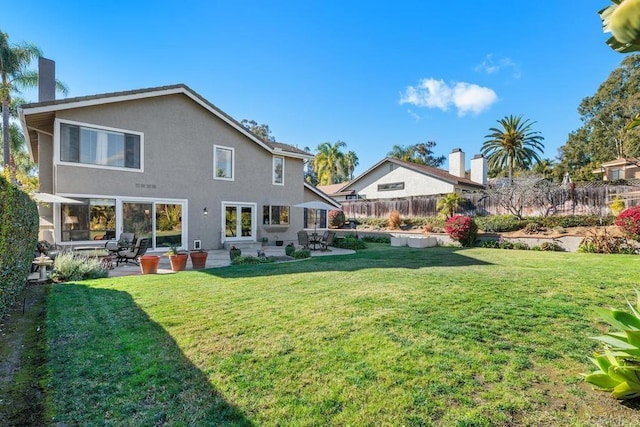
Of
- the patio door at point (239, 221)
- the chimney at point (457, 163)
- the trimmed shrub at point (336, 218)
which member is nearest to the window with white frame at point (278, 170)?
the patio door at point (239, 221)

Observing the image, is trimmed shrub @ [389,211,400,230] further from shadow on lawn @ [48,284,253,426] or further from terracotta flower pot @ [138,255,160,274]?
shadow on lawn @ [48,284,253,426]

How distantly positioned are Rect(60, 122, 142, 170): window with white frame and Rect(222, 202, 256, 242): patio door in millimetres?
4748

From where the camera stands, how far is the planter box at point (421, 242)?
56.0ft

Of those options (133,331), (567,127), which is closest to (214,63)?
(133,331)

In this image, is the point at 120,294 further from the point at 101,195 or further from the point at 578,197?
the point at 578,197

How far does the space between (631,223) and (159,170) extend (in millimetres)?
19581

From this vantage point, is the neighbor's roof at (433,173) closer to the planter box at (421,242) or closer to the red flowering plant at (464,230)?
the red flowering plant at (464,230)

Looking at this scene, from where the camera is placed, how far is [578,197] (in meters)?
17.6

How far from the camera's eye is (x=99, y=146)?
13.0m

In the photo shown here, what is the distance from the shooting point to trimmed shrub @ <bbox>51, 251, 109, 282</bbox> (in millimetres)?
8578

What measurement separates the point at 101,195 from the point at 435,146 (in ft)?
193

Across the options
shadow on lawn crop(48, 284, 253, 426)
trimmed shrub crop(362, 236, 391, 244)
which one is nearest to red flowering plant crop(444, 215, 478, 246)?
trimmed shrub crop(362, 236, 391, 244)

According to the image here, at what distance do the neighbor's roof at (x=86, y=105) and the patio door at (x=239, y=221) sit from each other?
3.84 meters

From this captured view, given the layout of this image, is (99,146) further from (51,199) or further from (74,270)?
(74,270)
